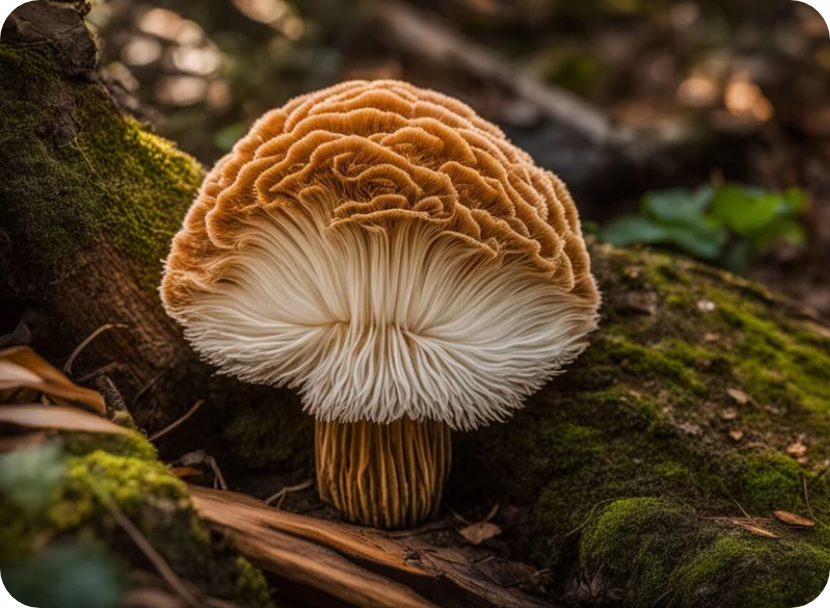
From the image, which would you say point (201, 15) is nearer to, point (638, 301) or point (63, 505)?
point (638, 301)

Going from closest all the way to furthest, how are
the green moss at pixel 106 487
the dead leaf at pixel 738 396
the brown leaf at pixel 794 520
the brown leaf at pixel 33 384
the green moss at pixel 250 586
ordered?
the green moss at pixel 106 487, the green moss at pixel 250 586, the brown leaf at pixel 33 384, the brown leaf at pixel 794 520, the dead leaf at pixel 738 396

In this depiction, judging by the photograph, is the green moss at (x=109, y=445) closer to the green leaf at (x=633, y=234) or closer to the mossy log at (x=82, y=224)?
the mossy log at (x=82, y=224)

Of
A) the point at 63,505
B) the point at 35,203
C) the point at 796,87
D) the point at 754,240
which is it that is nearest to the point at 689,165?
the point at 754,240

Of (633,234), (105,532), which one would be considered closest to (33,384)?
(105,532)

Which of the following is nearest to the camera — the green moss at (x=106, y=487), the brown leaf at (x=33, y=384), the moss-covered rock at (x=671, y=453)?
the green moss at (x=106, y=487)

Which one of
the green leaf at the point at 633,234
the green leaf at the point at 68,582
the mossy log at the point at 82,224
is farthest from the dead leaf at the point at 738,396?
the green leaf at the point at 68,582
